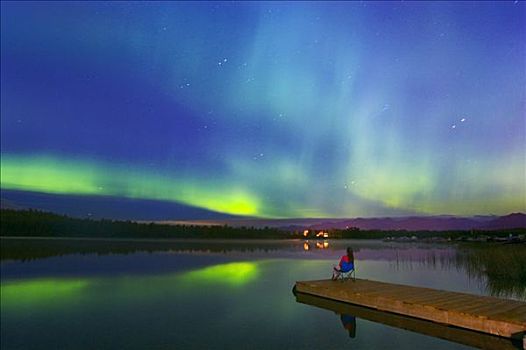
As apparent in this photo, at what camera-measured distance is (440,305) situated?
37.8ft

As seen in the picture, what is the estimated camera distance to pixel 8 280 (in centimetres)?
2223

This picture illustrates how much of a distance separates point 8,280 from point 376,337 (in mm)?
19247

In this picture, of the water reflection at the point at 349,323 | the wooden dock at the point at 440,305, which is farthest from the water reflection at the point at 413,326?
the wooden dock at the point at 440,305

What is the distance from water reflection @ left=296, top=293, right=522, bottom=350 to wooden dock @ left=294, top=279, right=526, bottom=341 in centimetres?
15

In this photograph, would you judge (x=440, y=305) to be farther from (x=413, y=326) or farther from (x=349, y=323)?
(x=349, y=323)

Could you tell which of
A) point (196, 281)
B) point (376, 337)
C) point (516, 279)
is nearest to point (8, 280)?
point (196, 281)

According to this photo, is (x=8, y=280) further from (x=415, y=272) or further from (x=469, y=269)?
(x=469, y=269)

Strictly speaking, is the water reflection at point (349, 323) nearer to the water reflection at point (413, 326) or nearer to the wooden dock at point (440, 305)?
the water reflection at point (413, 326)

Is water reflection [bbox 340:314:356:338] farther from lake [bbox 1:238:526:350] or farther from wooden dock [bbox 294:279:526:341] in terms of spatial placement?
wooden dock [bbox 294:279:526:341]

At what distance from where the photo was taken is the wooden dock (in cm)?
994

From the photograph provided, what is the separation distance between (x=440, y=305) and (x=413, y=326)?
3.02 ft

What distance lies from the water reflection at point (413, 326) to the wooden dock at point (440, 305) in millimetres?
149

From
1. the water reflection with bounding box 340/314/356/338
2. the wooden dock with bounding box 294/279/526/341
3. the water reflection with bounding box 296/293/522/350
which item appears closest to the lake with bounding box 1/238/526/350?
the water reflection with bounding box 340/314/356/338

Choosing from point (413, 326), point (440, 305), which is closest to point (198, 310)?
point (413, 326)
